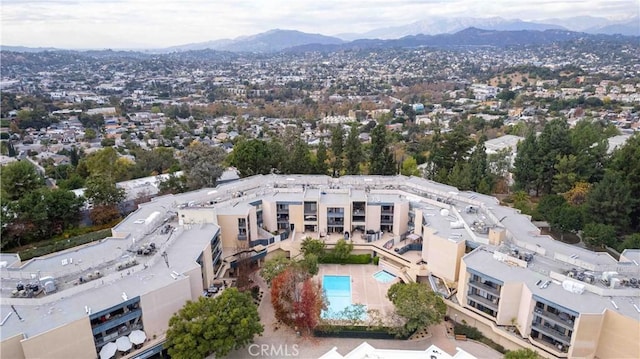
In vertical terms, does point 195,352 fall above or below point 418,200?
below

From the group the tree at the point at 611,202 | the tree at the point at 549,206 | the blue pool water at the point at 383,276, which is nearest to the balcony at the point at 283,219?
the blue pool water at the point at 383,276

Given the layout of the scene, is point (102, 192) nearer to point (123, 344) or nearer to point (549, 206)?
point (123, 344)

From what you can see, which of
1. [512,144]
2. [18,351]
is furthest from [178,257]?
[512,144]

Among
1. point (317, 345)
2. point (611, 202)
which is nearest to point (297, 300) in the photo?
point (317, 345)

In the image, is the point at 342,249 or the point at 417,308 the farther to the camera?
the point at 342,249

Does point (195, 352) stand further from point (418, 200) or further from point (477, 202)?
point (477, 202)

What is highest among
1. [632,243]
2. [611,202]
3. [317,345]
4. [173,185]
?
[611,202]

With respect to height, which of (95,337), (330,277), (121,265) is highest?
(121,265)

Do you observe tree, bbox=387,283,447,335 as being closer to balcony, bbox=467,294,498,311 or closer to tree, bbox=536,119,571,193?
balcony, bbox=467,294,498,311
